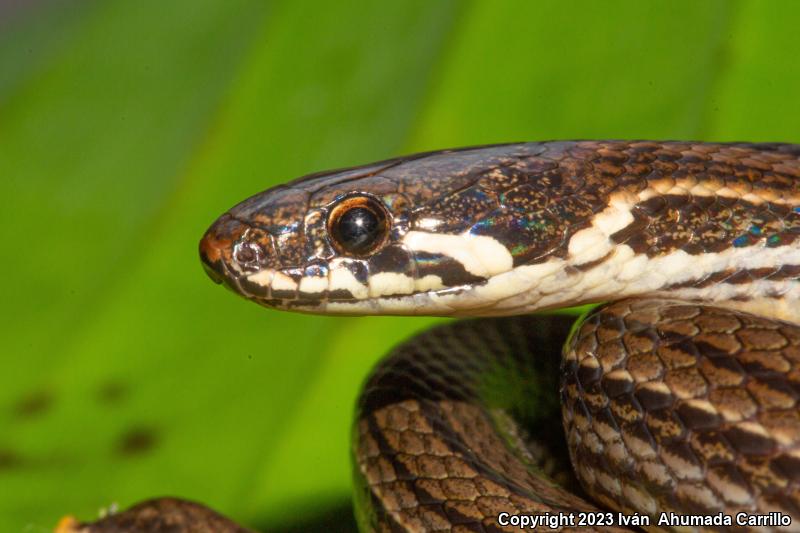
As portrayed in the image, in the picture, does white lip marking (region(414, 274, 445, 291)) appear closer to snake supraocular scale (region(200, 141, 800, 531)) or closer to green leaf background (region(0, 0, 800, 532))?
snake supraocular scale (region(200, 141, 800, 531))

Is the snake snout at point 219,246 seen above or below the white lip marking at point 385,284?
above

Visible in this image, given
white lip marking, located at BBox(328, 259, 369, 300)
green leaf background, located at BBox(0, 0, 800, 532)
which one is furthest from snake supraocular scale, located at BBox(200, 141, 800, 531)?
green leaf background, located at BBox(0, 0, 800, 532)

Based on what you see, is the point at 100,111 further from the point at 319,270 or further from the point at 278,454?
the point at 319,270

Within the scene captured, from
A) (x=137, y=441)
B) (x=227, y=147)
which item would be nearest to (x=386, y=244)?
(x=137, y=441)

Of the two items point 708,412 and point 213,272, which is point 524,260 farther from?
point 213,272

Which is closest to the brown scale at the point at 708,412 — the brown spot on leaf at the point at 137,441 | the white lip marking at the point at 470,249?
the white lip marking at the point at 470,249

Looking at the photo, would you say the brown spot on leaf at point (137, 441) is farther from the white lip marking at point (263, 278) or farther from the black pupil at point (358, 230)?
the black pupil at point (358, 230)

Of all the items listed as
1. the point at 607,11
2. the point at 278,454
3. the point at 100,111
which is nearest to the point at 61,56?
the point at 100,111
